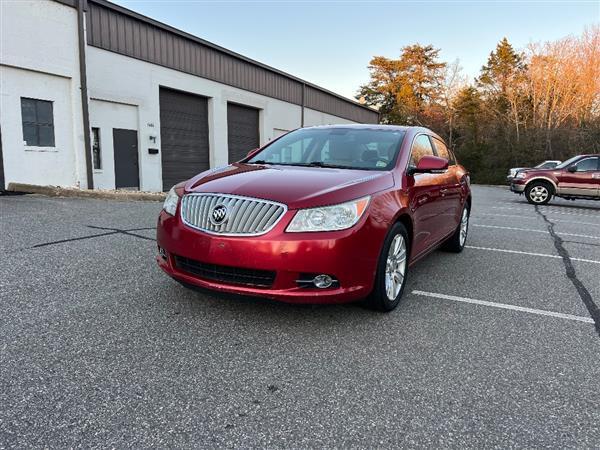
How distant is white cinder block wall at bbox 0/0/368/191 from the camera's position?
10477 millimetres

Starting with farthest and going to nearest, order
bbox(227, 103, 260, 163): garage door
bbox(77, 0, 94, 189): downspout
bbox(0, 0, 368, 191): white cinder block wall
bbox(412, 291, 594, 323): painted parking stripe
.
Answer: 1. bbox(227, 103, 260, 163): garage door
2. bbox(77, 0, 94, 189): downspout
3. bbox(0, 0, 368, 191): white cinder block wall
4. bbox(412, 291, 594, 323): painted parking stripe

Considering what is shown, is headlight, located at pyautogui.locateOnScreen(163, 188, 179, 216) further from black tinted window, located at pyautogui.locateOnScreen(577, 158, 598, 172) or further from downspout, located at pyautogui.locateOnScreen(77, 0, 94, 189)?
black tinted window, located at pyautogui.locateOnScreen(577, 158, 598, 172)

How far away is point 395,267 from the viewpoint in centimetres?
378

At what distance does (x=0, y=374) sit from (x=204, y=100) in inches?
643

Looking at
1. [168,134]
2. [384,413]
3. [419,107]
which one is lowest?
[384,413]

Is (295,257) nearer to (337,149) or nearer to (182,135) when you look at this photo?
(337,149)

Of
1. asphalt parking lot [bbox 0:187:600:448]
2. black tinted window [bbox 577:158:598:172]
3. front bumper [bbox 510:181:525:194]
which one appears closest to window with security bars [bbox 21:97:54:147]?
asphalt parking lot [bbox 0:187:600:448]

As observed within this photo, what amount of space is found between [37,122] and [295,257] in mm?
10635

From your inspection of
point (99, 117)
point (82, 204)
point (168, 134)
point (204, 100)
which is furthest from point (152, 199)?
point (204, 100)

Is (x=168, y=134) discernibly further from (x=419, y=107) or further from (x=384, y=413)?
(x=419, y=107)

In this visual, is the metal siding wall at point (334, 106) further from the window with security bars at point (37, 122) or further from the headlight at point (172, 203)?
the headlight at point (172, 203)

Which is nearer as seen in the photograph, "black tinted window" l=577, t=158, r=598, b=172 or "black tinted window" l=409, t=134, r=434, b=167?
"black tinted window" l=409, t=134, r=434, b=167

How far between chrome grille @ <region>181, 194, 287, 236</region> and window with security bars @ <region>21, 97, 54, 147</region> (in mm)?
9694

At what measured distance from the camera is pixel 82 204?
9469mm
